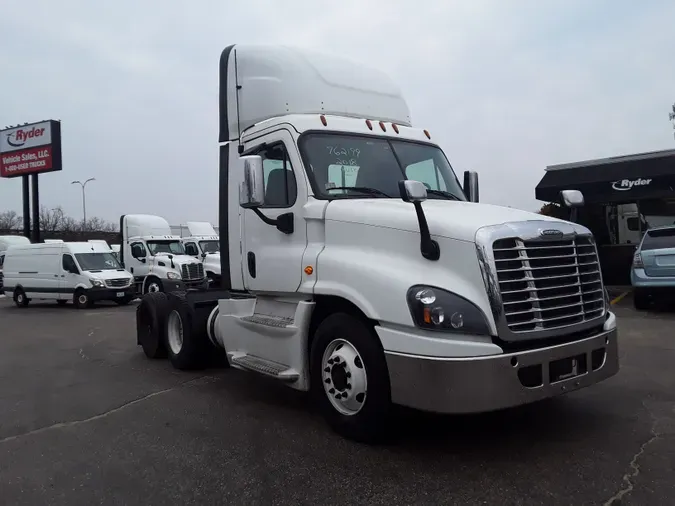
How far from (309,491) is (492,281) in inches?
73.1

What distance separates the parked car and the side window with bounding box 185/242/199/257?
15.6m

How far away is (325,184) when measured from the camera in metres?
5.29

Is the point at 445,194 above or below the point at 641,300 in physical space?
above

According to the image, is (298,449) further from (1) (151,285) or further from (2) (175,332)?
(1) (151,285)

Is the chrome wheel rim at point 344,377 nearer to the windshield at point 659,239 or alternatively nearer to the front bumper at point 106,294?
the windshield at point 659,239

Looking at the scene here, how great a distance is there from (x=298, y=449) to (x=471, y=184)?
11.1 feet

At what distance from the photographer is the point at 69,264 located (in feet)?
67.4

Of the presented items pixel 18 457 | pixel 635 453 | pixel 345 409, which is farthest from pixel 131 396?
pixel 635 453

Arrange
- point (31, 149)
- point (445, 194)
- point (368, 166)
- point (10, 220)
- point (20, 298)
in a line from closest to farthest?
point (368, 166), point (445, 194), point (20, 298), point (31, 149), point (10, 220)

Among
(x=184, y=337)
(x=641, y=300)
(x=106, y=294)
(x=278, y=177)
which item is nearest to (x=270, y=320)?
(x=278, y=177)

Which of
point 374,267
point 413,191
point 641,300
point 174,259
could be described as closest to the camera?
point 413,191

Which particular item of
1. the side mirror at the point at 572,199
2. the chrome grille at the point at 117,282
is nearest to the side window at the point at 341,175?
the side mirror at the point at 572,199

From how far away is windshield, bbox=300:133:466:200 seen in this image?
533 cm

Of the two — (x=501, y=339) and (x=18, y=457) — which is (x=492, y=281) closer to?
(x=501, y=339)
